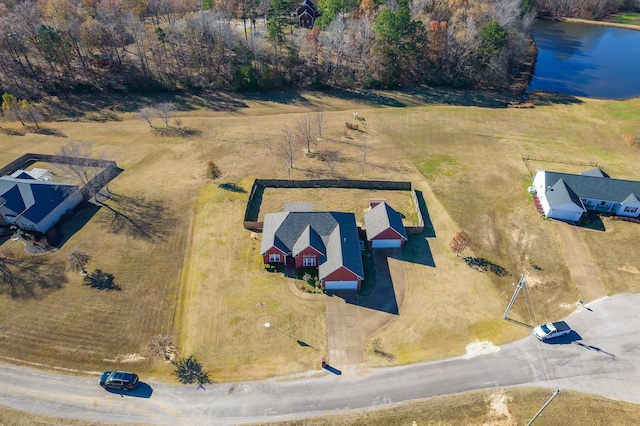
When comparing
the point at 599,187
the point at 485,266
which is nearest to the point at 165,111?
the point at 485,266

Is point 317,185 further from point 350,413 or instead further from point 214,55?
point 214,55

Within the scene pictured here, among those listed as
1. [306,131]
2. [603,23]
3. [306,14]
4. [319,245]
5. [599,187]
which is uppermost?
[306,14]

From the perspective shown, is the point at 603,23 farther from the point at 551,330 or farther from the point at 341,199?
the point at 551,330

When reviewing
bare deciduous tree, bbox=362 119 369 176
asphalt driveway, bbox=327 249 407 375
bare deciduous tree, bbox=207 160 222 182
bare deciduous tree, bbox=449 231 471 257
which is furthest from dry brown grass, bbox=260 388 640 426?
bare deciduous tree, bbox=207 160 222 182

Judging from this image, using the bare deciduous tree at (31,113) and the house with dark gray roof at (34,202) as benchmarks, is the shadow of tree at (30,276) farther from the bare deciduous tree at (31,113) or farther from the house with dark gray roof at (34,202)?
the bare deciduous tree at (31,113)

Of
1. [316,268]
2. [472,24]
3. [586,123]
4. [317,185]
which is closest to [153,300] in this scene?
[316,268]

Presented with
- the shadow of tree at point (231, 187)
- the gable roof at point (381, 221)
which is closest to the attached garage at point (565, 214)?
the gable roof at point (381, 221)

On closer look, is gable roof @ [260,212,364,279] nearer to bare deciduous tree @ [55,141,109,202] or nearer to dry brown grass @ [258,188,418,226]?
dry brown grass @ [258,188,418,226]
